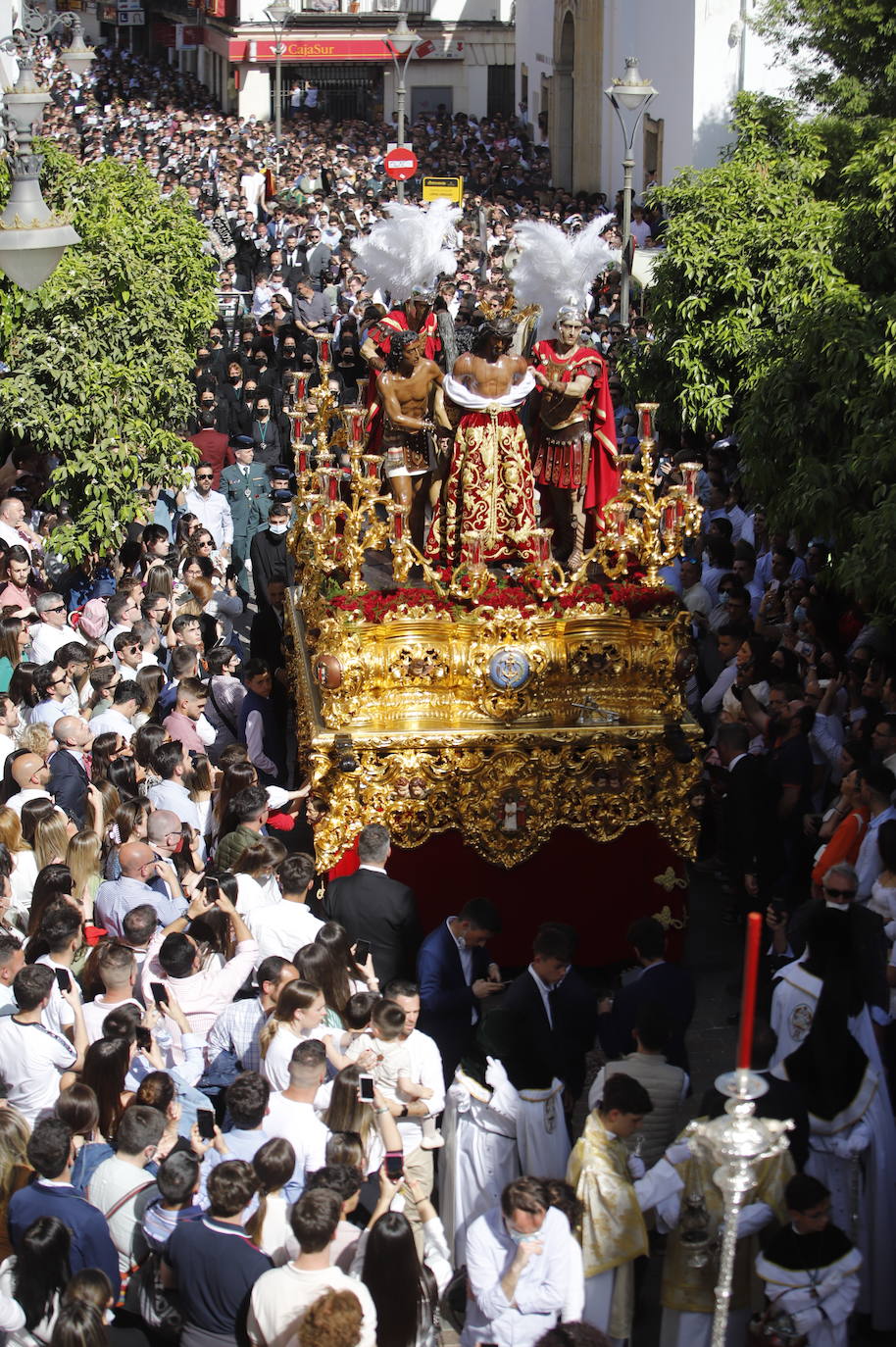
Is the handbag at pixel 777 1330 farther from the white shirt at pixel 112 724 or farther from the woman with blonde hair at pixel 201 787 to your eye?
the white shirt at pixel 112 724

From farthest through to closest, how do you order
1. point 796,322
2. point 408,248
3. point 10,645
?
point 796,322 → point 408,248 → point 10,645

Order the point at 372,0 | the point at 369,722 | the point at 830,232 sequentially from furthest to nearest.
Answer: the point at 372,0, the point at 830,232, the point at 369,722

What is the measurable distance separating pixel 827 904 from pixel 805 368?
488 cm

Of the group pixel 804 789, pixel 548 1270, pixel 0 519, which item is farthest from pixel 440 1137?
pixel 0 519

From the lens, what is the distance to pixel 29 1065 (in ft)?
22.9

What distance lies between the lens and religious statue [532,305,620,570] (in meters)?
10.4

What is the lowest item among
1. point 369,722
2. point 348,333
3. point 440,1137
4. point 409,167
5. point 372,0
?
point 440,1137

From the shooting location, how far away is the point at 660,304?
15727mm

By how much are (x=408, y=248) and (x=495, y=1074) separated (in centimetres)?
628

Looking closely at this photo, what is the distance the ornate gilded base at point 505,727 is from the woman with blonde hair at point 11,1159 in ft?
10.2

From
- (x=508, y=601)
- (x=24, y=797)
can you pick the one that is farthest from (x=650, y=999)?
(x=24, y=797)

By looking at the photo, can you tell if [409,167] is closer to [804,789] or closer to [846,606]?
[846,606]

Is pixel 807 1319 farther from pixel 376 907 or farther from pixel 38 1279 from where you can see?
pixel 376 907

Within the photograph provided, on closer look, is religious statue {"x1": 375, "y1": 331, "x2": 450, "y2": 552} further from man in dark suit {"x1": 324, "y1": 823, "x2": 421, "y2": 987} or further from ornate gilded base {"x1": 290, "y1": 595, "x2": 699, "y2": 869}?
man in dark suit {"x1": 324, "y1": 823, "x2": 421, "y2": 987}
